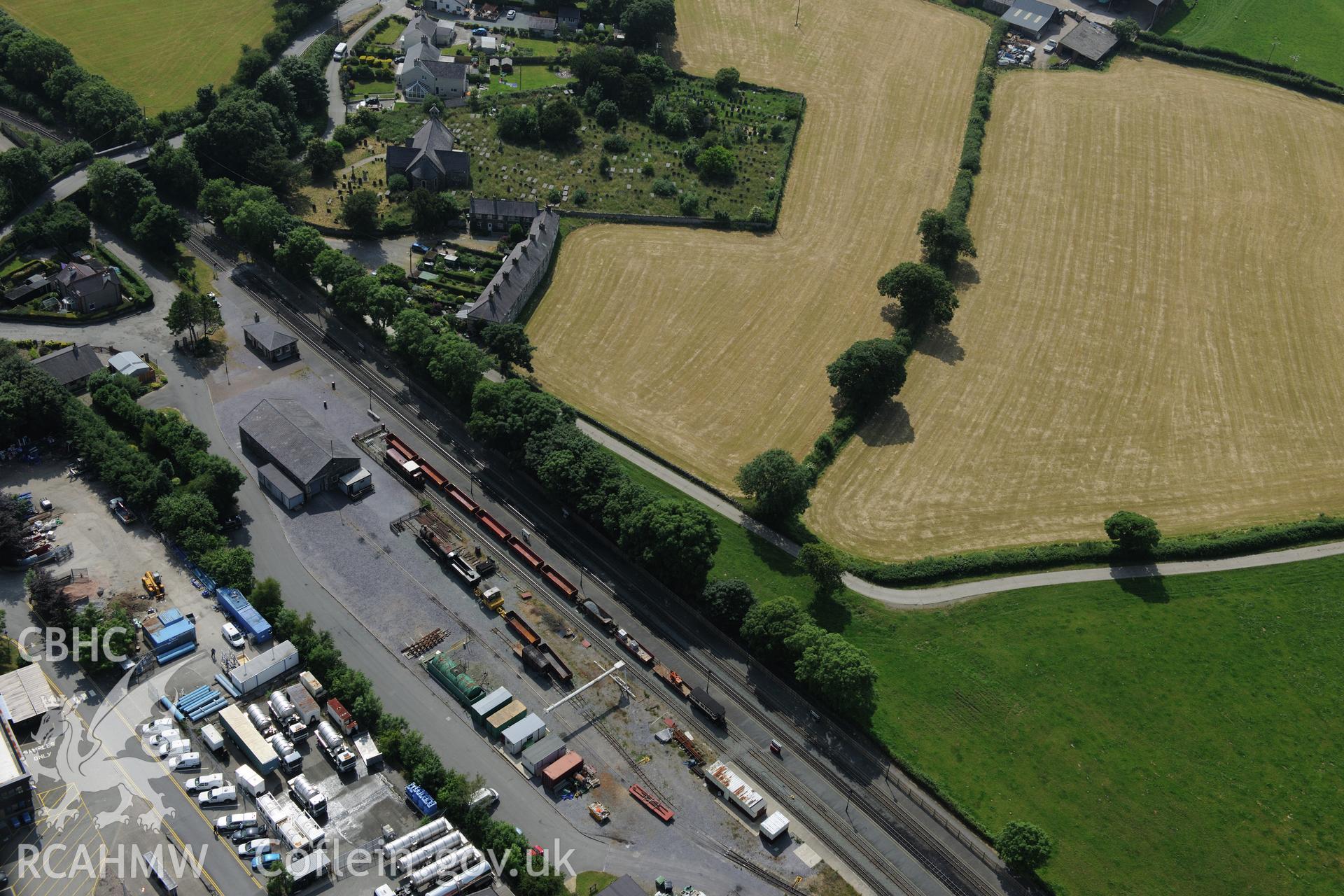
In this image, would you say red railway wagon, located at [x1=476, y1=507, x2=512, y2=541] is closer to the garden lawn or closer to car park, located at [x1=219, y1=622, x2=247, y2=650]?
car park, located at [x1=219, y1=622, x2=247, y2=650]

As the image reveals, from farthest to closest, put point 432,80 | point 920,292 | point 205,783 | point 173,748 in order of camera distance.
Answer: point 432,80, point 920,292, point 173,748, point 205,783

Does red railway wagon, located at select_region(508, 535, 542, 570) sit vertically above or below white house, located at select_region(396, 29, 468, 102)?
below

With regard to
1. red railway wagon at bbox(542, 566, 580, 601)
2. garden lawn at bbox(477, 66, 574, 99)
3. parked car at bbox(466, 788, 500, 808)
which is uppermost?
garden lawn at bbox(477, 66, 574, 99)

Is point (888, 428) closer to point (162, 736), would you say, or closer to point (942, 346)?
point (942, 346)

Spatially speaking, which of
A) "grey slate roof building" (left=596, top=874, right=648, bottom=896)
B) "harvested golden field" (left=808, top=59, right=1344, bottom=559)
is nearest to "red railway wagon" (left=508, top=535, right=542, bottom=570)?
"harvested golden field" (left=808, top=59, right=1344, bottom=559)

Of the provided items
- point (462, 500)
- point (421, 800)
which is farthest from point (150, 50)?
point (421, 800)

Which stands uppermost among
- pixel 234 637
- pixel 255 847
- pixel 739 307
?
pixel 739 307
